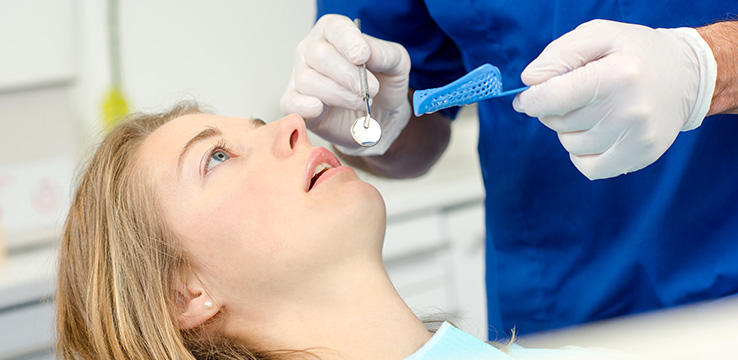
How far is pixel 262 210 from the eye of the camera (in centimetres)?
102

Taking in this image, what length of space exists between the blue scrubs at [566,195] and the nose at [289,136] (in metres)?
0.36

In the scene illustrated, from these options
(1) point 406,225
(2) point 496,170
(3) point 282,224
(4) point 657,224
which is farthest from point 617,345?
(1) point 406,225

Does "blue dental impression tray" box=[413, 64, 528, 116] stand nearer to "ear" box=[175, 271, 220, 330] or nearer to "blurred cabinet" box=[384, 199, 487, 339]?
"ear" box=[175, 271, 220, 330]

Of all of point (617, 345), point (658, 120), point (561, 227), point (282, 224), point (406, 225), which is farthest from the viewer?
point (406, 225)

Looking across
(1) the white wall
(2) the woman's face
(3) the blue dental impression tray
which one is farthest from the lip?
(1) the white wall

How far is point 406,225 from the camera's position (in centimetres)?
208

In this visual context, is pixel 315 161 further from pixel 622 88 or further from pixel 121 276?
pixel 622 88

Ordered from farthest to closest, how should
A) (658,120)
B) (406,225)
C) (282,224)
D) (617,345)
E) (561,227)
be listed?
(406,225) → (561,227) → (282,224) → (658,120) → (617,345)

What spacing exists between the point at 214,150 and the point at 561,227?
64cm

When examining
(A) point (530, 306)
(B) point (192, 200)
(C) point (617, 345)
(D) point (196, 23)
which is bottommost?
(A) point (530, 306)

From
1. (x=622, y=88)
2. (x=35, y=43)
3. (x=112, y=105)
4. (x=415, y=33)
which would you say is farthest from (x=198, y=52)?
(x=622, y=88)

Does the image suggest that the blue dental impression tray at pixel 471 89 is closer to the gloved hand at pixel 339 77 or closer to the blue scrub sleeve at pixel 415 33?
the gloved hand at pixel 339 77

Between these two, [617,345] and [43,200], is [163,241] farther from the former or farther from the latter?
[43,200]

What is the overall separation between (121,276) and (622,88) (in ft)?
Answer: 2.56
